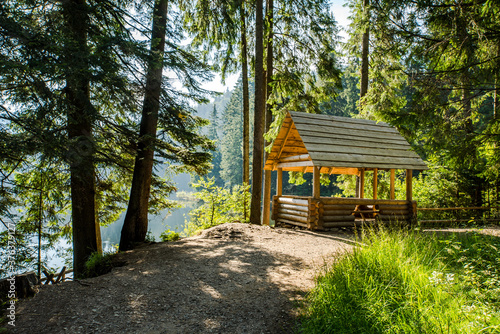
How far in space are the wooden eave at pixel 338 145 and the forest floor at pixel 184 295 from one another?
363 centimetres

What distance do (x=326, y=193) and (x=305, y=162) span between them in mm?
29041

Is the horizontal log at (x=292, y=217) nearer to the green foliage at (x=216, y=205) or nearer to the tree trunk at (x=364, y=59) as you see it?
the green foliage at (x=216, y=205)

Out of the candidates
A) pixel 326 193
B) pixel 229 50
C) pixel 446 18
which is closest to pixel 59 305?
pixel 446 18

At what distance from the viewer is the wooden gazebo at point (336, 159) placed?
30.6 feet

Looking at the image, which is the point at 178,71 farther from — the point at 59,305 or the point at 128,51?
the point at 59,305

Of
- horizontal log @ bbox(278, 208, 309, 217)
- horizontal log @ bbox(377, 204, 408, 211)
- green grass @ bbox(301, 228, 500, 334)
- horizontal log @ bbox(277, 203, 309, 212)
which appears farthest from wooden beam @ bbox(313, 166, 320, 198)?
green grass @ bbox(301, 228, 500, 334)

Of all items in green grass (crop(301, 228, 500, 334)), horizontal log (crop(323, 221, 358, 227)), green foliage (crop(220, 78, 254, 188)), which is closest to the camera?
green grass (crop(301, 228, 500, 334))

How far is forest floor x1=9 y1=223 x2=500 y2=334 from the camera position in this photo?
3465 millimetres

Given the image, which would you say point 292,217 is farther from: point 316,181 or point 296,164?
point 296,164

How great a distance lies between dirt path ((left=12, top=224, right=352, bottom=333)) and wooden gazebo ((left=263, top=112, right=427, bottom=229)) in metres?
3.27

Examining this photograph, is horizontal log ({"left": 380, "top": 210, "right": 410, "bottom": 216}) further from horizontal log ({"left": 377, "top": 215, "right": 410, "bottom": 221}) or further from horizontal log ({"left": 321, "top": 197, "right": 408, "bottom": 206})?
horizontal log ({"left": 321, "top": 197, "right": 408, "bottom": 206})

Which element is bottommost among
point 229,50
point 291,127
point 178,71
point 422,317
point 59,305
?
point 59,305

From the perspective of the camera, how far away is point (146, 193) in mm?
7770

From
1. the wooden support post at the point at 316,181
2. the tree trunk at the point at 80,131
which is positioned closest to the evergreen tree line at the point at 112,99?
the tree trunk at the point at 80,131
